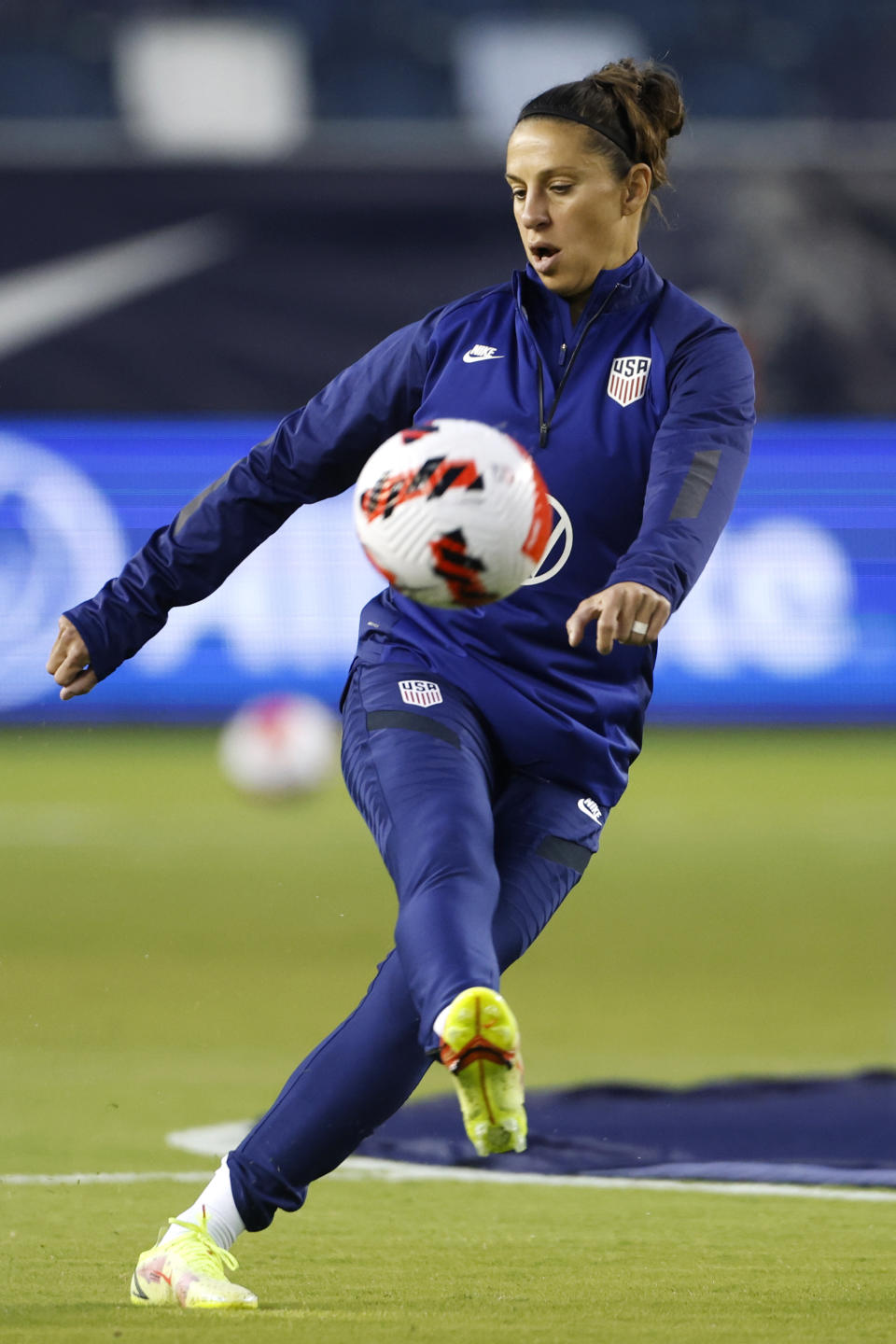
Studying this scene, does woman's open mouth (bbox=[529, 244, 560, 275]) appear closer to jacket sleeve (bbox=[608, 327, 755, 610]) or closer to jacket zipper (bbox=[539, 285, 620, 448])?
jacket zipper (bbox=[539, 285, 620, 448])

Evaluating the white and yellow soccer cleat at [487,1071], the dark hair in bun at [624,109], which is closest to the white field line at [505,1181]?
the white and yellow soccer cleat at [487,1071]

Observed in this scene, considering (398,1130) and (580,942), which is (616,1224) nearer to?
(398,1130)

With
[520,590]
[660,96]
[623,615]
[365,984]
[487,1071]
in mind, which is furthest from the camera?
[365,984]

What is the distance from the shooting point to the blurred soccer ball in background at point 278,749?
11.4 metres

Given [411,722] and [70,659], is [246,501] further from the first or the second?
[411,722]

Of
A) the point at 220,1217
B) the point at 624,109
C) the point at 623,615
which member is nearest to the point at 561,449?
the point at 623,615

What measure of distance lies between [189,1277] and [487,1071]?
844mm

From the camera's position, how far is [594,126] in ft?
12.6

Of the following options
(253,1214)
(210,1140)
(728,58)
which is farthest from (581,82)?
(728,58)

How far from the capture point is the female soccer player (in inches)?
144

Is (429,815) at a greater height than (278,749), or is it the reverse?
(429,815)

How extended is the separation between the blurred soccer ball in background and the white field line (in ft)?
20.7

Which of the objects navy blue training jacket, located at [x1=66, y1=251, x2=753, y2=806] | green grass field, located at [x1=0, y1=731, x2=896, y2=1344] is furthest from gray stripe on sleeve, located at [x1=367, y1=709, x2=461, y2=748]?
green grass field, located at [x1=0, y1=731, x2=896, y2=1344]

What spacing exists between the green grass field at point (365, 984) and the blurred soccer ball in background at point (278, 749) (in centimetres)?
20
